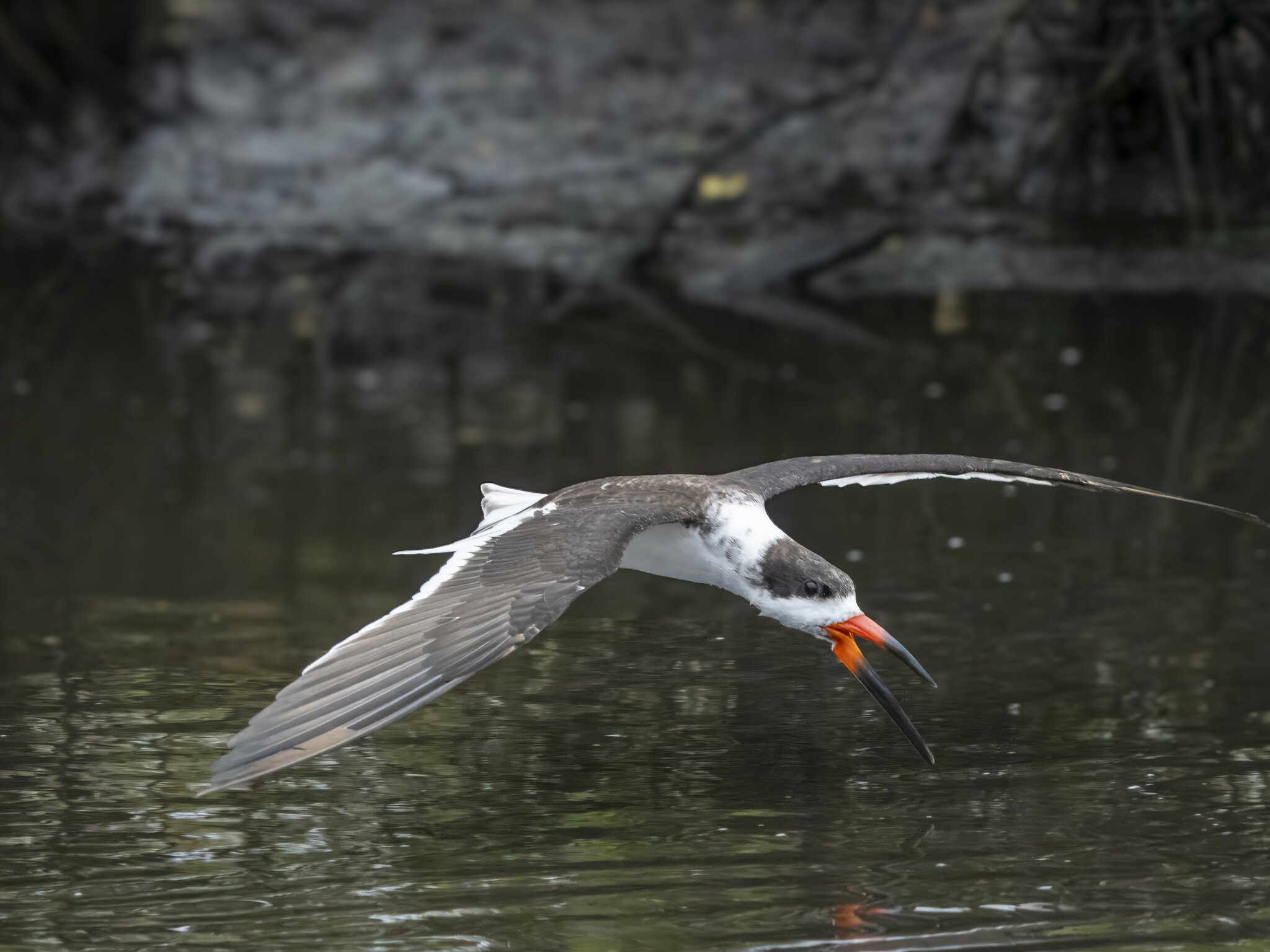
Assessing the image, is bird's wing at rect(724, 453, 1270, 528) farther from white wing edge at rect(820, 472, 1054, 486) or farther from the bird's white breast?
the bird's white breast

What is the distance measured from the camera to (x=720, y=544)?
17.8 feet

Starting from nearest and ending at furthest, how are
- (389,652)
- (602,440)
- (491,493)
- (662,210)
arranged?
1. (389,652)
2. (491,493)
3. (602,440)
4. (662,210)

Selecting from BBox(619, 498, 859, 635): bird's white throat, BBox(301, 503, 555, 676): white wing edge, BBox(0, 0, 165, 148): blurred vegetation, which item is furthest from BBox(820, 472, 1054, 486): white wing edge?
BBox(0, 0, 165, 148): blurred vegetation

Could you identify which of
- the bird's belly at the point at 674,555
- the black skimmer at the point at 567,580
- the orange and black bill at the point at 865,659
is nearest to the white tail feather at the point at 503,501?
the black skimmer at the point at 567,580

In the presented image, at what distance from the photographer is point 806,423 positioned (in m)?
10.0

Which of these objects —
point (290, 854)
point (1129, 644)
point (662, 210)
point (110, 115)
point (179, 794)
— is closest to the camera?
point (290, 854)

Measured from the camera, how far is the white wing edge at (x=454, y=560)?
14.5 ft

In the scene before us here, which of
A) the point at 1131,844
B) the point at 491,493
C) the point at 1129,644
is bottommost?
the point at 1131,844

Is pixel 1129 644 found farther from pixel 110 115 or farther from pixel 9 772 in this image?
pixel 110 115

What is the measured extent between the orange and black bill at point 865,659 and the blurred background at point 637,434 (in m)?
0.20

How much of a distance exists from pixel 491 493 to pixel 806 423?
163 inches

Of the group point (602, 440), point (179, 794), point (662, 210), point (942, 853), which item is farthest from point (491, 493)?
point (662, 210)

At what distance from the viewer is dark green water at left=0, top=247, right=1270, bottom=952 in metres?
4.54

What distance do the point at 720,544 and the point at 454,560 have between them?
34.9 inches
